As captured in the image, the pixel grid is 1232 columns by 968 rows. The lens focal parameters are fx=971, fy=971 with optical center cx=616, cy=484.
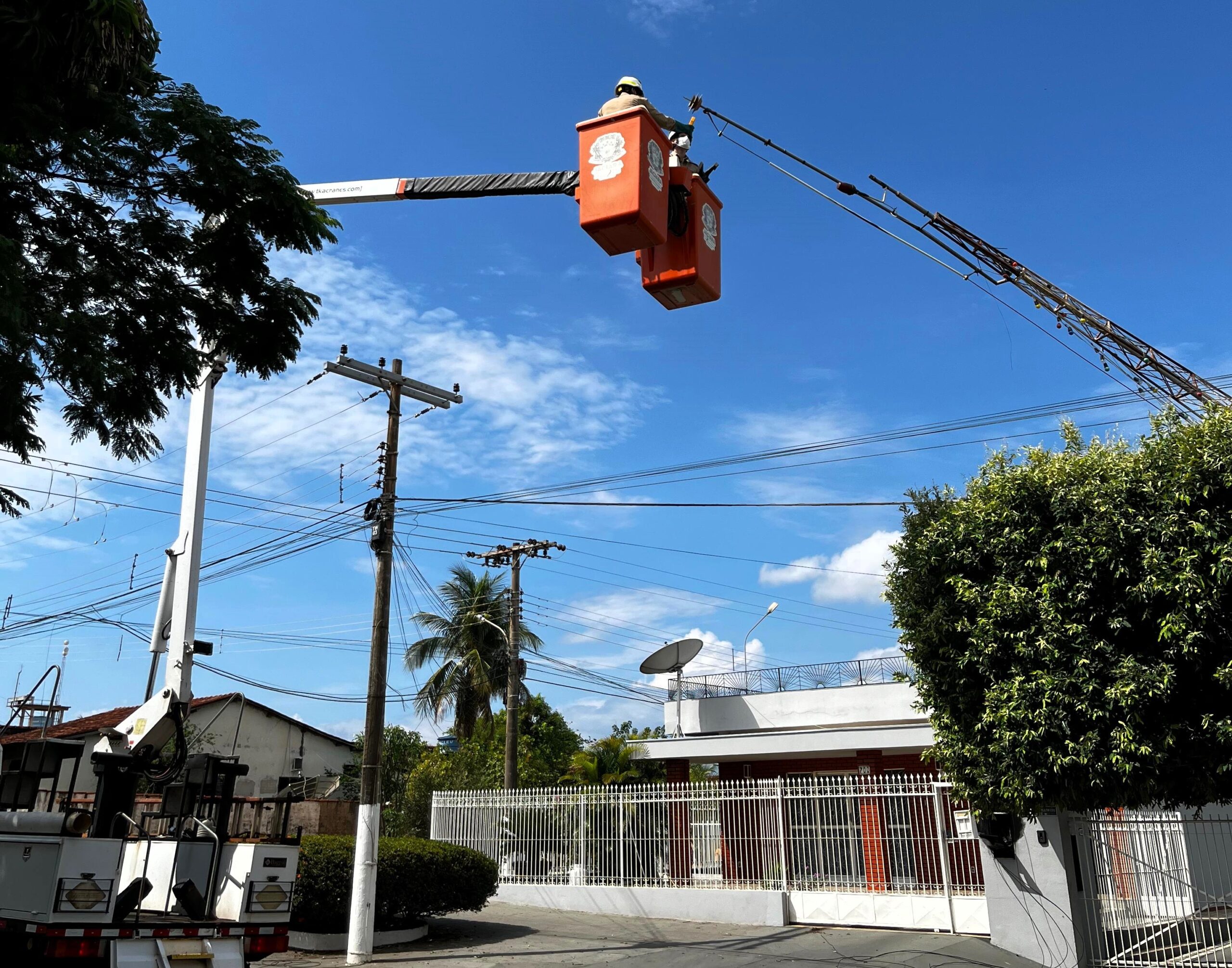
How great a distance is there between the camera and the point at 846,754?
2053 centimetres

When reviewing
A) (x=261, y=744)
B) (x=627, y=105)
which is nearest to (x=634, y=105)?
(x=627, y=105)

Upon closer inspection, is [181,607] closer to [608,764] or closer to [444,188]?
[444,188]

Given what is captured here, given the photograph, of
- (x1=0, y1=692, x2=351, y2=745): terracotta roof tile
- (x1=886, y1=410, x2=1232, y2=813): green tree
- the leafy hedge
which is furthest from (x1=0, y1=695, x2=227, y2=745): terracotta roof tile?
(x1=886, y1=410, x2=1232, y2=813): green tree

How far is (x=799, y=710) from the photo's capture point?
22.3 meters

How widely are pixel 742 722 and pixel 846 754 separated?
313 centimetres

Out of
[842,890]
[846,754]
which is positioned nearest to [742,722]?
[846,754]

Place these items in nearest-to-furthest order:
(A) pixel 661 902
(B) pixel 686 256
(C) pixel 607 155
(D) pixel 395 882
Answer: (C) pixel 607 155
(B) pixel 686 256
(D) pixel 395 882
(A) pixel 661 902

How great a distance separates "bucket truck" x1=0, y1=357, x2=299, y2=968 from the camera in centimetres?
821

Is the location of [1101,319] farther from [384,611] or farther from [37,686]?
[37,686]

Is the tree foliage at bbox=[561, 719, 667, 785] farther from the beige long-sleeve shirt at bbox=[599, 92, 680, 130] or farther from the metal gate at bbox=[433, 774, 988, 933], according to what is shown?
the beige long-sleeve shirt at bbox=[599, 92, 680, 130]

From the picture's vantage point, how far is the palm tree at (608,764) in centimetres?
2255

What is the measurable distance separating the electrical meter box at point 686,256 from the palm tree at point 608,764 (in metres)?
19.0

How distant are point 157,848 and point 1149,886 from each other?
1167 centimetres

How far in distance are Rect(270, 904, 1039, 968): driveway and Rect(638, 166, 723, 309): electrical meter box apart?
10436 mm
